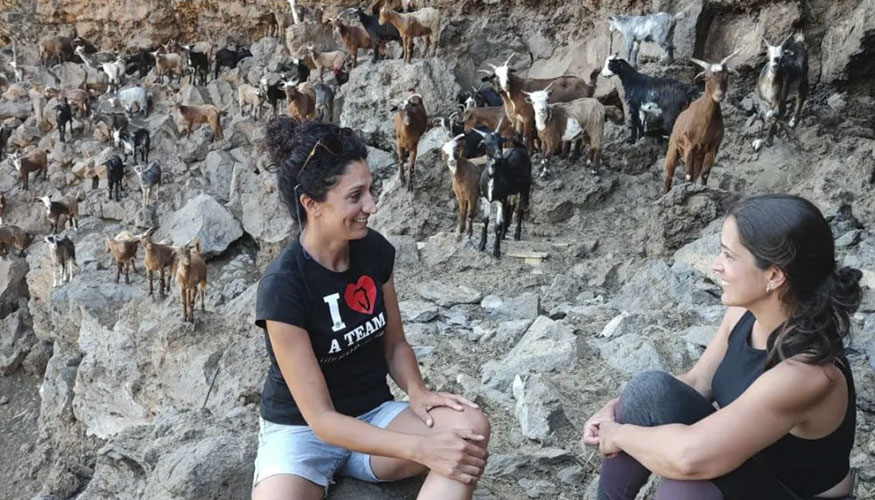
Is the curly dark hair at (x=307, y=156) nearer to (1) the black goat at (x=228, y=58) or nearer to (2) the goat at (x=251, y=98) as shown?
(2) the goat at (x=251, y=98)

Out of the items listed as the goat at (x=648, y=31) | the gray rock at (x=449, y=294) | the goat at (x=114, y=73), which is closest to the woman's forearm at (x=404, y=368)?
the gray rock at (x=449, y=294)

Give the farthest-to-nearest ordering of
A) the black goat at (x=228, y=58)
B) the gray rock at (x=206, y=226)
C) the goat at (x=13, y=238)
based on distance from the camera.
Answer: the black goat at (x=228, y=58) < the goat at (x=13, y=238) < the gray rock at (x=206, y=226)

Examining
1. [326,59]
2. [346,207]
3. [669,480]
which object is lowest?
[326,59]

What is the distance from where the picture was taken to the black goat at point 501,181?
8.34 metres

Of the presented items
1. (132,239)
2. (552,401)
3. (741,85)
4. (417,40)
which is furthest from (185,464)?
(417,40)

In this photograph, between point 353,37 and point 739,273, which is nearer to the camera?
point 739,273

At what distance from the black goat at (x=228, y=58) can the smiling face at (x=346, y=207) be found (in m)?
17.1

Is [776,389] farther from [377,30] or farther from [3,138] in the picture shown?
[3,138]

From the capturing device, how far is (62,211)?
14.3 metres

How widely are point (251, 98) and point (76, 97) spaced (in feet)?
15.5

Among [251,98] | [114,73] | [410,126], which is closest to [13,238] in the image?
[251,98]

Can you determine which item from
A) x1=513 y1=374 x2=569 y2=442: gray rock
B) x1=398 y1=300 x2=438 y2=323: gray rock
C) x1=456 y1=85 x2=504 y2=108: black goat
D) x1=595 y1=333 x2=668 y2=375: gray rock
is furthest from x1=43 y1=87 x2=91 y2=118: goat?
x1=513 y1=374 x2=569 y2=442: gray rock

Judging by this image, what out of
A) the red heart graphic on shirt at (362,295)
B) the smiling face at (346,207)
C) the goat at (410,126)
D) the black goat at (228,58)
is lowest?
the black goat at (228,58)

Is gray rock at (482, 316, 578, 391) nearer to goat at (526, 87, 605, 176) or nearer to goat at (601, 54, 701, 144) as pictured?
goat at (526, 87, 605, 176)
